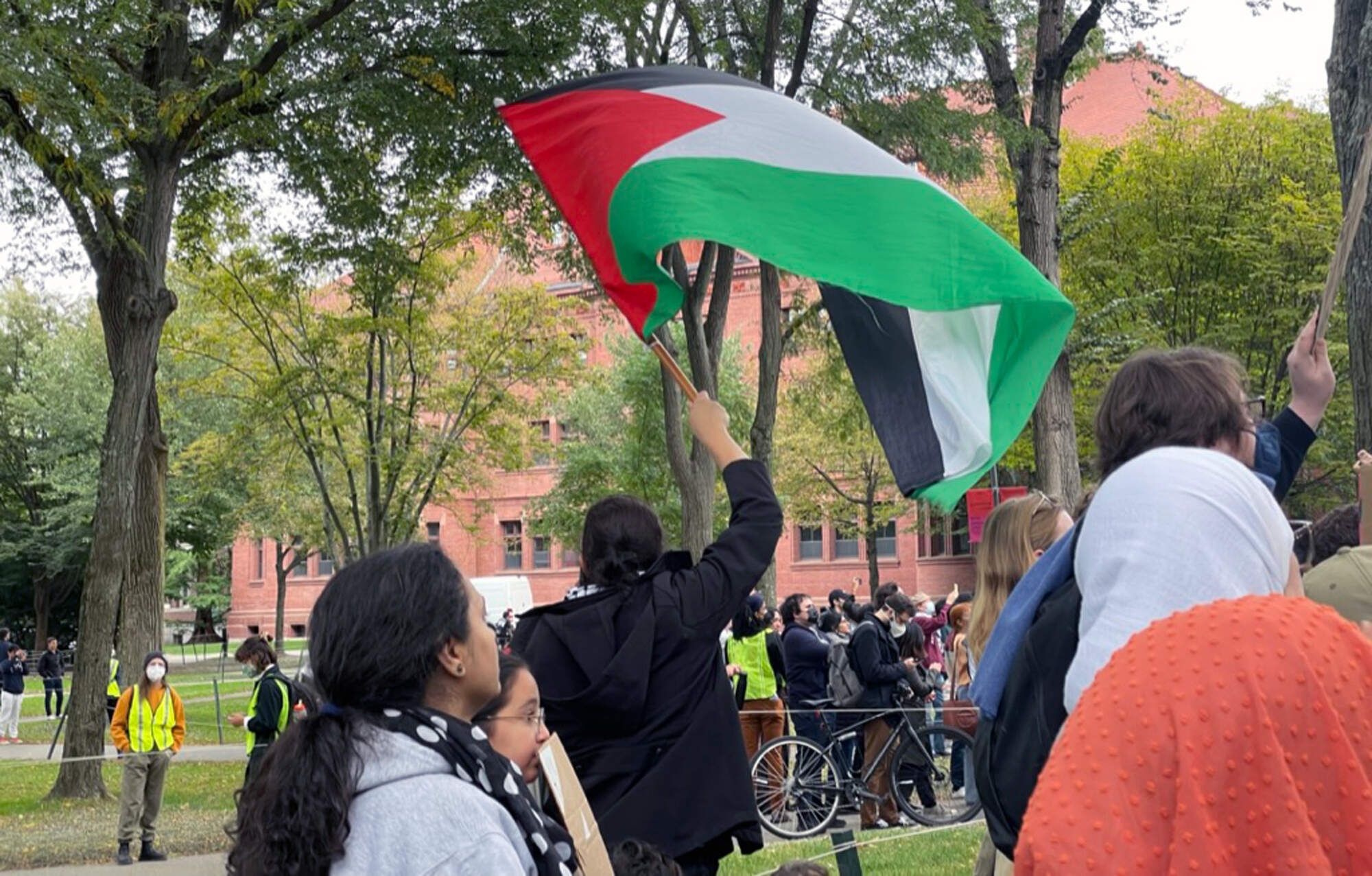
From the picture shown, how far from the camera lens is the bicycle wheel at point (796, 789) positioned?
13789mm

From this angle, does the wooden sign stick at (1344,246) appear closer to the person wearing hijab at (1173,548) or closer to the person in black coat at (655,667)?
the person wearing hijab at (1173,548)

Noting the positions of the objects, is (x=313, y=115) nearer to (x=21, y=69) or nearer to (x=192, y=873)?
(x=21, y=69)

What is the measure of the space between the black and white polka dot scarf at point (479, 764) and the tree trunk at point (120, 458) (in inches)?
608

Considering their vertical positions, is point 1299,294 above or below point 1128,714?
above

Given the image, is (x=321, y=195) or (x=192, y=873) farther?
(x=321, y=195)

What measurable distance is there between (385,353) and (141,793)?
594 inches

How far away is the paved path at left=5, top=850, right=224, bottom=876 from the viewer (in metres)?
12.4

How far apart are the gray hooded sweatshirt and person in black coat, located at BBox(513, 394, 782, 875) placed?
1.89 metres

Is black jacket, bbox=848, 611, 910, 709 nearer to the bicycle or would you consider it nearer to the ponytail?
the bicycle

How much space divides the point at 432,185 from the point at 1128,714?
17548 mm

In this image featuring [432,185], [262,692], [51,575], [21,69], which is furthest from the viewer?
[51,575]

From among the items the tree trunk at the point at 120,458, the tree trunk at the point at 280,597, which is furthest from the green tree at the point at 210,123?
the tree trunk at the point at 280,597

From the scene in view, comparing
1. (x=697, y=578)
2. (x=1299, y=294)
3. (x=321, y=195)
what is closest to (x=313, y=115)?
(x=321, y=195)

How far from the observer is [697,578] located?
14.1 ft
